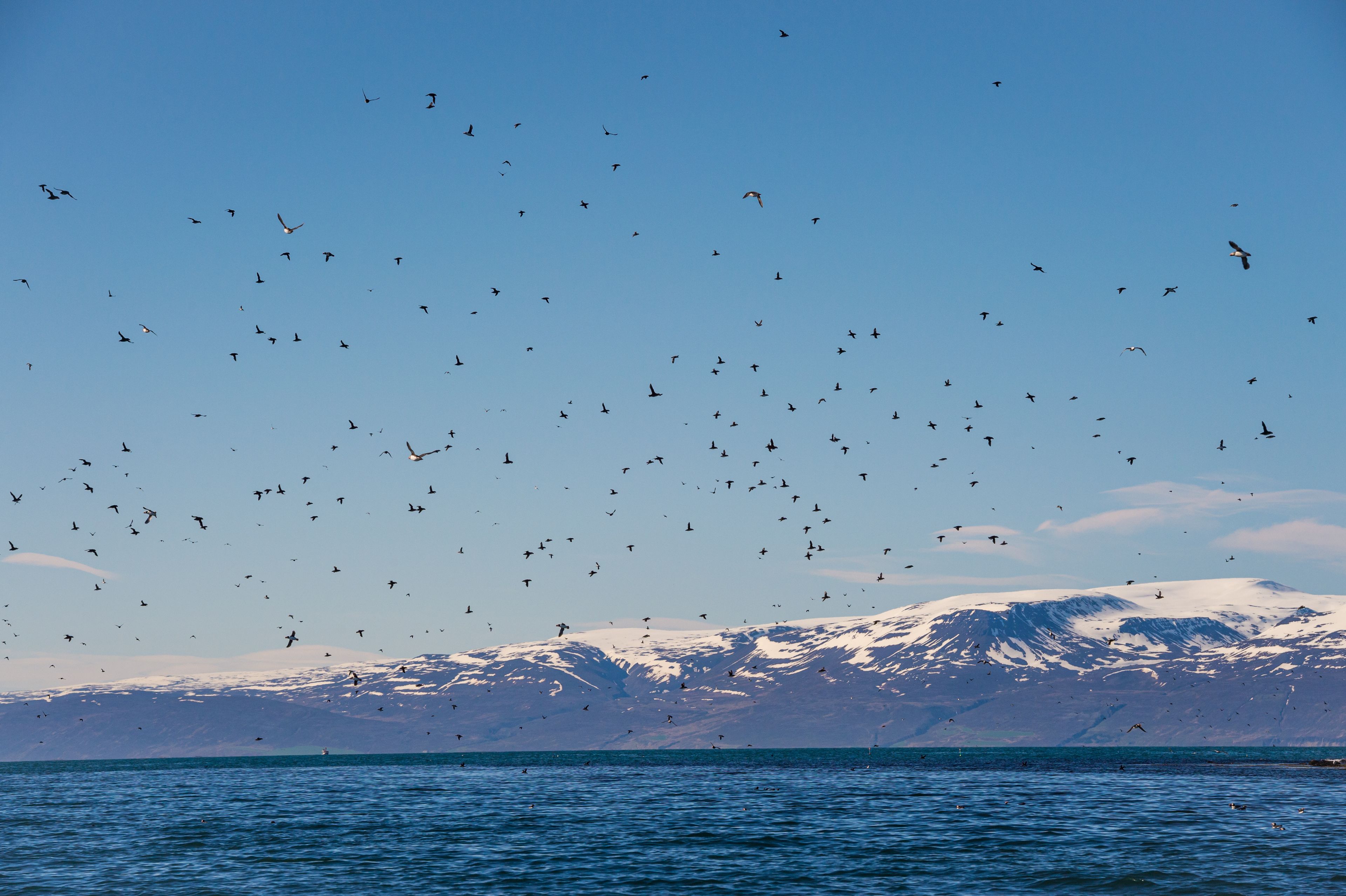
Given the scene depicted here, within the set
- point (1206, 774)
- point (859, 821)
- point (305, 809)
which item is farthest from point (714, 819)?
point (1206, 774)

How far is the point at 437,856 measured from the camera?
69.3 meters

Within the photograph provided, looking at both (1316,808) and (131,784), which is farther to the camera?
(131,784)

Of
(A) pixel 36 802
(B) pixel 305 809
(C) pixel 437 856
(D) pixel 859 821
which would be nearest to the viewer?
(C) pixel 437 856

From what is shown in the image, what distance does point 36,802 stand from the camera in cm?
13525

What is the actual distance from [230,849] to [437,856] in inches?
655

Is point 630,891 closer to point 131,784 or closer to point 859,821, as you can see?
point 859,821

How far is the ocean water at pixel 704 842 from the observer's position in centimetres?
5775

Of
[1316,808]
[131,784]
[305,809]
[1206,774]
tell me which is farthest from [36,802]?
[1206,774]

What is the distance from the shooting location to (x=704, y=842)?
2960 inches

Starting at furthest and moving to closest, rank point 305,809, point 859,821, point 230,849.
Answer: point 305,809
point 859,821
point 230,849

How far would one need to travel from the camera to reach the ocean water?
57.8 m

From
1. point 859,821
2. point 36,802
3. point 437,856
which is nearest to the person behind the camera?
point 437,856

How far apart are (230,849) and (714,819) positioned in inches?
1484

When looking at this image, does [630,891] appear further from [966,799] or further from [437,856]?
[966,799]
